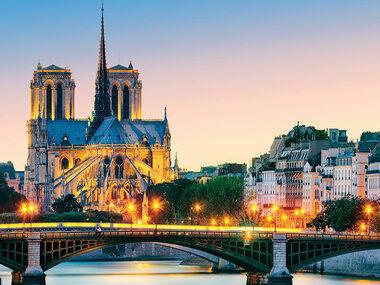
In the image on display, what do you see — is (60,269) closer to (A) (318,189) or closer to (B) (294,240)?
(A) (318,189)

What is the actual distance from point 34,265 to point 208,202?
6863 centimetres

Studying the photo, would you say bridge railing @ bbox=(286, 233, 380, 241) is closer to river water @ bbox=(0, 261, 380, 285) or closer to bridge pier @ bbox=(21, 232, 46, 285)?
river water @ bbox=(0, 261, 380, 285)

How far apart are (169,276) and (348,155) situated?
25823 millimetres

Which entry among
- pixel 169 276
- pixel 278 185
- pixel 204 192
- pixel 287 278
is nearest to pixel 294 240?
pixel 287 278

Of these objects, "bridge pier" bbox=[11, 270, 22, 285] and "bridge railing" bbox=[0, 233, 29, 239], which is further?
"bridge pier" bbox=[11, 270, 22, 285]

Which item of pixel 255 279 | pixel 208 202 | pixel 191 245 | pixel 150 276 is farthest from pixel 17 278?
pixel 208 202

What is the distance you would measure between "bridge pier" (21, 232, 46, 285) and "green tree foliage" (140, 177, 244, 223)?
62.7 metres

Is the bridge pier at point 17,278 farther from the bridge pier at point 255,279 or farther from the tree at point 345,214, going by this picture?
the tree at point 345,214

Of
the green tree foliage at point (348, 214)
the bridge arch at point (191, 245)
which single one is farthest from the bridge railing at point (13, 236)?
the green tree foliage at point (348, 214)

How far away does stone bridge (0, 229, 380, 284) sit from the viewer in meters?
105

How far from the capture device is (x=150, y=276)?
131375 mm

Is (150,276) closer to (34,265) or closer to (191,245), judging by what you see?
(191,245)

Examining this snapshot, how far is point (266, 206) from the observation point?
563 ft

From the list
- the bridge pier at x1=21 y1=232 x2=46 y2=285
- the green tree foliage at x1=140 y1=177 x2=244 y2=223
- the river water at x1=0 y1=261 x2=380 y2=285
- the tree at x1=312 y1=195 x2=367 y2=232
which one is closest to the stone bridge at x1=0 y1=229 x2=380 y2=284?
the bridge pier at x1=21 y1=232 x2=46 y2=285
